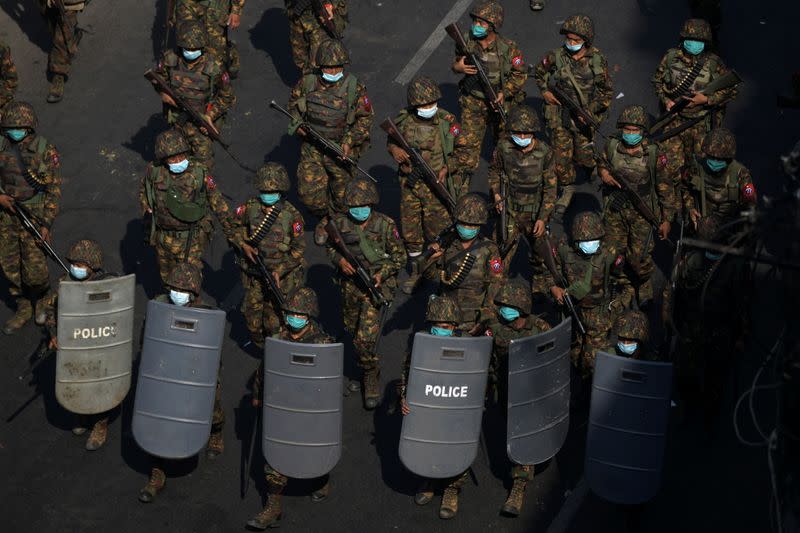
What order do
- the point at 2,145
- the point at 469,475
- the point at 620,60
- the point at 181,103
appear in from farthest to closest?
the point at 620,60, the point at 181,103, the point at 2,145, the point at 469,475

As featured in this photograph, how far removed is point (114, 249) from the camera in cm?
1956

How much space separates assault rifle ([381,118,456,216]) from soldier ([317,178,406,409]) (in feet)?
4.62

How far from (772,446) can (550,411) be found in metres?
3.32

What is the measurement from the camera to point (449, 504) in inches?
612

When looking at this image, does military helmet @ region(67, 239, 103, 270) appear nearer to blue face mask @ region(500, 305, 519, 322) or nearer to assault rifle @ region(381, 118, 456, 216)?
assault rifle @ region(381, 118, 456, 216)

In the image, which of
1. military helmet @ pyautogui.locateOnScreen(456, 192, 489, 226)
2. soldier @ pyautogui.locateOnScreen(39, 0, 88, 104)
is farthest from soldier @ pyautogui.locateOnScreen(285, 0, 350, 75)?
military helmet @ pyautogui.locateOnScreen(456, 192, 489, 226)

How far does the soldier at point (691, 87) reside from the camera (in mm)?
18891

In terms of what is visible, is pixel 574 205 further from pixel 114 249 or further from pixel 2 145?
pixel 2 145

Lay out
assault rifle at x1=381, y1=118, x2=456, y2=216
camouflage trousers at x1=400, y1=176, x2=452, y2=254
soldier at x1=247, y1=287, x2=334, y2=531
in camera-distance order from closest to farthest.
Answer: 1. soldier at x1=247, y1=287, x2=334, y2=531
2. assault rifle at x1=381, y1=118, x2=456, y2=216
3. camouflage trousers at x1=400, y1=176, x2=452, y2=254

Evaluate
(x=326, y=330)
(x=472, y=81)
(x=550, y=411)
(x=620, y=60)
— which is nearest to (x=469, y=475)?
(x=550, y=411)

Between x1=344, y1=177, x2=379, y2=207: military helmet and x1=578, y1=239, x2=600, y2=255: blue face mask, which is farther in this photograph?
x1=344, y1=177, x2=379, y2=207: military helmet

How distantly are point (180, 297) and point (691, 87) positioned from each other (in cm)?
714

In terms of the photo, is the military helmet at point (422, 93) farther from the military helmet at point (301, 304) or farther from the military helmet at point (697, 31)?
the military helmet at point (301, 304)

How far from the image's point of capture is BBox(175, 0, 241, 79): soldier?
2100cm
